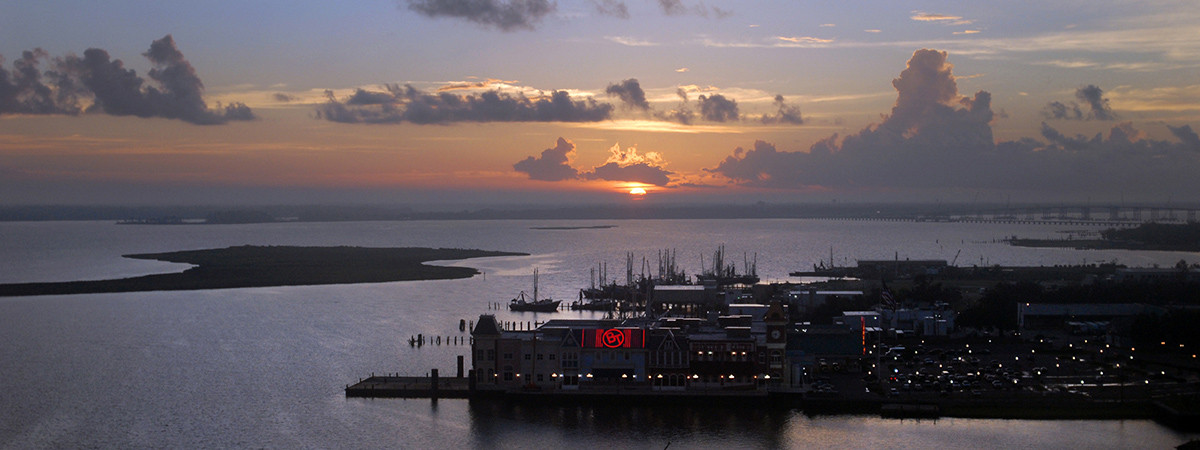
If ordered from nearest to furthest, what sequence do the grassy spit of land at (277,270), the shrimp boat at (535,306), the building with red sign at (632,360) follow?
the building with red sign at (632,360)
the shrimp boat at (535,306)
the grassy spit of land at (277,270)

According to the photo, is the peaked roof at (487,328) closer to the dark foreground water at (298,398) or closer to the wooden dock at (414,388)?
the wooden dock at (414,388)

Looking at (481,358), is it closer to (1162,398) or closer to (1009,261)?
(1162,398)

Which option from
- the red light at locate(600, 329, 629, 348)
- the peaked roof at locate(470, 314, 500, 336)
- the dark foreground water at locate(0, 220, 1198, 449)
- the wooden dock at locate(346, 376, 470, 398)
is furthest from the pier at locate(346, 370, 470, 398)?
the red light at locate(600, 329, 629, 348)

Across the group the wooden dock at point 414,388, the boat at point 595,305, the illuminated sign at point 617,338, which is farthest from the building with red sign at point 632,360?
the boat at point 595,305

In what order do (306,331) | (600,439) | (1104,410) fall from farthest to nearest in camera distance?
(306,331) < (1104,410) < (600,439)

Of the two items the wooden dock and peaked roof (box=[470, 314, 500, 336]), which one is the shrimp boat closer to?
the wooden dock

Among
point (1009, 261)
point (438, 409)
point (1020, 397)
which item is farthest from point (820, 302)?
point (1009, 261)

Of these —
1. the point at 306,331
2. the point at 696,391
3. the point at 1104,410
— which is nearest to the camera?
the point at 1104,410
